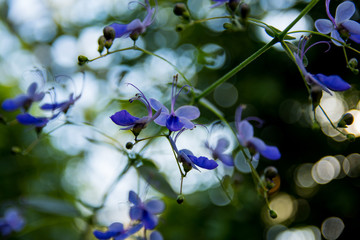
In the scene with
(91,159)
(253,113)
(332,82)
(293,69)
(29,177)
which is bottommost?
(29,177)

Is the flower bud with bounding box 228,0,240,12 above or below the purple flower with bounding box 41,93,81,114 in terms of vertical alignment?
above

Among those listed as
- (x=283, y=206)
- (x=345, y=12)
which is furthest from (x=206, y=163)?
(x=283, y=206)

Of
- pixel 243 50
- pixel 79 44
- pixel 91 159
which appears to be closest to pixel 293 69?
pixel 243 50

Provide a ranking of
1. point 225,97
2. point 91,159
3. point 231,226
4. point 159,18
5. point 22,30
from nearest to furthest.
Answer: point 231,226 → point 225,97 → point 159,18 → point 91,159 → point 22,30

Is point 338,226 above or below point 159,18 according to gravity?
below

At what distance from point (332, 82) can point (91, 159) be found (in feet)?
6.63

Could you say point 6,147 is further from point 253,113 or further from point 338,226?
point 338,226

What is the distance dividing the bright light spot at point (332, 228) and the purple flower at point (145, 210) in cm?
127

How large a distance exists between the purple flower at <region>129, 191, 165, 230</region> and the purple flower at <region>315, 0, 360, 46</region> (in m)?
0.60

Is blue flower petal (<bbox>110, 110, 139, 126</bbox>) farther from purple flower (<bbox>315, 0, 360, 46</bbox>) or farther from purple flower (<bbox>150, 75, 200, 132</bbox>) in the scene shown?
purple flower (<bbox>315, 0, 360, 46</bbox>)

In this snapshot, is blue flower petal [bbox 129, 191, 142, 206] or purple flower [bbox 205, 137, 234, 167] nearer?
blue flower petal [bbox 129, 191, 142, 206]

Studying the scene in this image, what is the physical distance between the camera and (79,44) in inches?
110

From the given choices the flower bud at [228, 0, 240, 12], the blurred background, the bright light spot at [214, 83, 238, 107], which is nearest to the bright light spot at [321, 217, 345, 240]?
the blurred background

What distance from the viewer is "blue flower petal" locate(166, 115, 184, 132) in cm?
70
